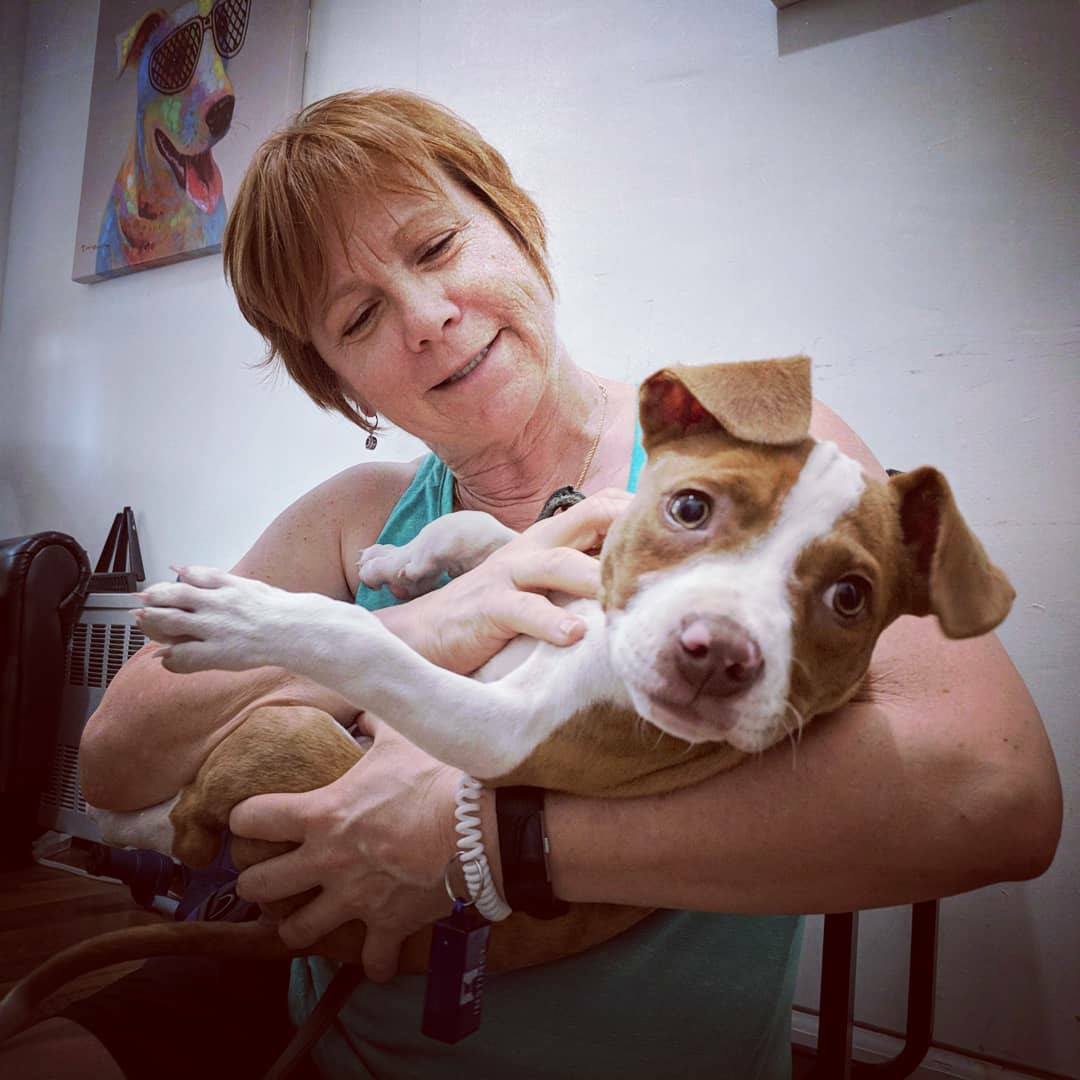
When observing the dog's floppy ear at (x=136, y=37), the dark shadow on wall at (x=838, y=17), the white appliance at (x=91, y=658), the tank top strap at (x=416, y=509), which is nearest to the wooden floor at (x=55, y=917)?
the white appliance at (x=91, y=658)

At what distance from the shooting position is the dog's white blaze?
49 cm

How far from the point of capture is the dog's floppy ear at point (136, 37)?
46.6 inches

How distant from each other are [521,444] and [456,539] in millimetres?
127

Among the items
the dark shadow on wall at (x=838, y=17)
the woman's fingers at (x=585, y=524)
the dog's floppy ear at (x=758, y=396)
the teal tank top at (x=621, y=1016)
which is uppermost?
the dark shadow on wall at (x=838, y=17)

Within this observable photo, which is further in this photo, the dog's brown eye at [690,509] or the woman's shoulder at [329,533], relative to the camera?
the woman's shoulder at [329,533]

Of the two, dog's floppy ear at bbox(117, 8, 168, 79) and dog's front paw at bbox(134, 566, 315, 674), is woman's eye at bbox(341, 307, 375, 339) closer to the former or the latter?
dog's front paw at bbox(134, 566, 315, 674)

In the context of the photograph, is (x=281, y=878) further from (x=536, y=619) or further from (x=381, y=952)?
(x=536, y=619)

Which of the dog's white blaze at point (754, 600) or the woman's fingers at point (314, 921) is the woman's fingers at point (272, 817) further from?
the dog's white blaze at point (754, 600)

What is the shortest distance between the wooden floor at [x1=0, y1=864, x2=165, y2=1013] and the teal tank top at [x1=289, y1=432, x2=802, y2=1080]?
0.75ft

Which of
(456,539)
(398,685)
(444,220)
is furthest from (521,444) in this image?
(398,685)

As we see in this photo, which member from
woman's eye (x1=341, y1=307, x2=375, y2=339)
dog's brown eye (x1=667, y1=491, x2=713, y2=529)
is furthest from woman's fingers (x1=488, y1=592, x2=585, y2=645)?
woman's eye (x1=341, y1=307, x2=375, y2=339)

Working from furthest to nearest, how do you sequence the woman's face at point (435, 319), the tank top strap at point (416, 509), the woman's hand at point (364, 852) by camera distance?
the tank top strap at point (416, 509)
the woman's face at point (435, 319)
the woman's hand at point (364, 852)

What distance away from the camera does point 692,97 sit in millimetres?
1183

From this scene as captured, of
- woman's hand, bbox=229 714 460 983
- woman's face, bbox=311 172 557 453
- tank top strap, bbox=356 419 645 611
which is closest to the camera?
woman's hand, bbox=229 714 460 983
